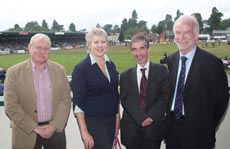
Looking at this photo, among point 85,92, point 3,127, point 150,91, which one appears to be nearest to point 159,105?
point 150,91

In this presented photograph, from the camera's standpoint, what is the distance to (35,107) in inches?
102

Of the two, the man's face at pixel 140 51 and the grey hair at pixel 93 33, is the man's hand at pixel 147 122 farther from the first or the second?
the grey hair at pixel 93 33

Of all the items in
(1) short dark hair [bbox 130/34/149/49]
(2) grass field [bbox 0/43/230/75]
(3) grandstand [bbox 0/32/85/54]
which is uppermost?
(1) short dark hair [bbox 130/34/149/49]

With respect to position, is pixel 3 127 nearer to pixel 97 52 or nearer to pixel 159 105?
pixel 97 52

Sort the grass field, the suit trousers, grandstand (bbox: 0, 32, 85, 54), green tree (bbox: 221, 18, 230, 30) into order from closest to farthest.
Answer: the suit trousers
the grass field
grandstand (bbox: 0, 32, 85, 54)
green tree (bbox: 221, 18, 230, 30)

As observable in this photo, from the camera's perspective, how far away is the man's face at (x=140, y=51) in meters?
2.47

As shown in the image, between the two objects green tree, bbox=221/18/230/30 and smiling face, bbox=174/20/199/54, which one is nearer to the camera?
smiling face, bbox=174/20/199/54

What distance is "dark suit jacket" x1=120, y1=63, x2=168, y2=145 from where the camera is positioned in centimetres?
246

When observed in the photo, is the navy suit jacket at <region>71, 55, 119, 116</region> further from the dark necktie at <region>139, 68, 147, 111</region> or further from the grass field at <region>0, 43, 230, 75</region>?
the grass field at <region>0, 43, 230, 75</region>

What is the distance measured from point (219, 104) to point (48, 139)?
138 centimetres

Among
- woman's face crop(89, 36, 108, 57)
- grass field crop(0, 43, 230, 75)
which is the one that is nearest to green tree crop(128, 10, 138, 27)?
grass field crop(0, 43, 230, 75)

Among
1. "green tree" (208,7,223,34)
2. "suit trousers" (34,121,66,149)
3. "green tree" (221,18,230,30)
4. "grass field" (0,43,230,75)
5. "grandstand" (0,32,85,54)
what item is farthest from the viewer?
"green tree" (221,18,230,30)

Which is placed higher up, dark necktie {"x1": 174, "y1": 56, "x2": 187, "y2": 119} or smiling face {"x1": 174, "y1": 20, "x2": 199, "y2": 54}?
smiling face {"x1": 174, "y1": 20, "x2": 199, "y2": 54}

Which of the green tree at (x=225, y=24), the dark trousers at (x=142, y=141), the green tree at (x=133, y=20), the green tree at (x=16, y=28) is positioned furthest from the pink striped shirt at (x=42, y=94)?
the green tree at (x=133, y=20)
